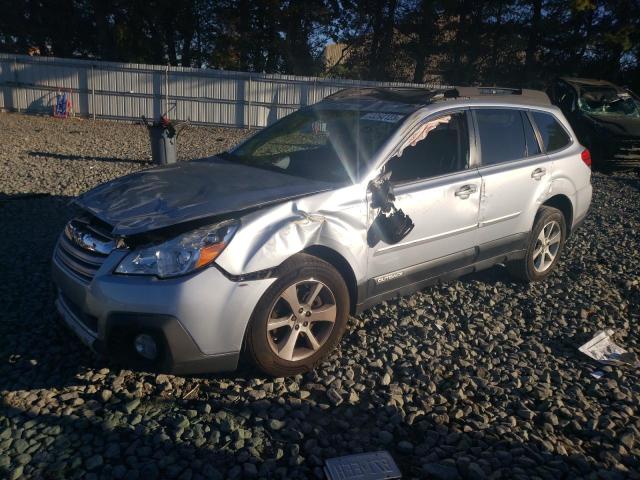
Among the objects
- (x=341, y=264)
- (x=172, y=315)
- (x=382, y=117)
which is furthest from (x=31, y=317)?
(x=382, y=117)

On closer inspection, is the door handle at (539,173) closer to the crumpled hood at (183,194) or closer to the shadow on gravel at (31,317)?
the crumpled hood at (183,194)

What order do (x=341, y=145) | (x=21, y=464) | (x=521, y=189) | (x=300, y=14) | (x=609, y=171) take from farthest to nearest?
(x=300, y=14)
(x=609, y=171)
(x=521, y=189)
(x=341, y=145)
(x=21, y=464)

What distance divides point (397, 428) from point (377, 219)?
1.38m

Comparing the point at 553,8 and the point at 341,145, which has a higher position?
the point at 553,8

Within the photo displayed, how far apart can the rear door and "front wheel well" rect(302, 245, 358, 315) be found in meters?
1.42

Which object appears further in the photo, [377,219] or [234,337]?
[377,219]

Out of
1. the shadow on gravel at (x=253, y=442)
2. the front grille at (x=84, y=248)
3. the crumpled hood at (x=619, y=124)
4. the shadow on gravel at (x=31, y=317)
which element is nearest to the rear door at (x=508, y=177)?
the shadow on gravel at (x=253, y=442)

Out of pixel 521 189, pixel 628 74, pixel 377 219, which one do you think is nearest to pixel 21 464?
pixel 377 219

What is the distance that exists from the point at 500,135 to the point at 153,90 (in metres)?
17.0

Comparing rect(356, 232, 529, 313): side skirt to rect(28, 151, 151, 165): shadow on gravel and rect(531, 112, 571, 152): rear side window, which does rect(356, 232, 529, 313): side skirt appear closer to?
rect(531, 112, 571, 152): rear side window

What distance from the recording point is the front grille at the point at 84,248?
10.2ft

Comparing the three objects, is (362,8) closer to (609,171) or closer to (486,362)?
(609,171)

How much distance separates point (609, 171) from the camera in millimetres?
12117

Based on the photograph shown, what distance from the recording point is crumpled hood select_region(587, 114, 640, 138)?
1167 centimetres
